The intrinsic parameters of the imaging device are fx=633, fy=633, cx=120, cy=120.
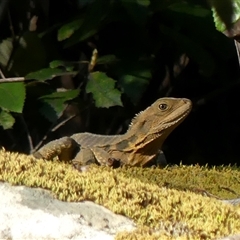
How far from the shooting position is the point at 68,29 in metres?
3.52

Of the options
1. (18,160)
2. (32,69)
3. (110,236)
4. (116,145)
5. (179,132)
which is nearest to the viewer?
(110,236)

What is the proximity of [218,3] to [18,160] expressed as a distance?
120 centimetres

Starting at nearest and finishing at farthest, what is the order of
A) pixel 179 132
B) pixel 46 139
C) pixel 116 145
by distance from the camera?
pixel 116 145 → pixel 46 139 → pixel 179 132

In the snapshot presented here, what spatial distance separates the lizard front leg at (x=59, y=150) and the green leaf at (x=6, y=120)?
21 centimetres

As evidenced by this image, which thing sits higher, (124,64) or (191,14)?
(191,14)

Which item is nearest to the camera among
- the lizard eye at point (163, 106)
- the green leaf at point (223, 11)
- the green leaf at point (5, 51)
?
the green leaf at point (223, 11)

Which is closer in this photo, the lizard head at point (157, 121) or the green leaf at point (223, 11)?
the green leaf at point (223, 11)

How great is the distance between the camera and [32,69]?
146 inches

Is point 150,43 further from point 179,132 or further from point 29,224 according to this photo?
point 29,224

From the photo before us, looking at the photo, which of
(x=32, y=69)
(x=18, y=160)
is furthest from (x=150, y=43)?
(x=18, y=160)

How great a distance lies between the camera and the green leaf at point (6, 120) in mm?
3156

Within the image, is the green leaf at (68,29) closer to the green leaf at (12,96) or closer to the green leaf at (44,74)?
the green leaf at (44,74)

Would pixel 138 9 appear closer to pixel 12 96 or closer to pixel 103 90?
pixel 103 90

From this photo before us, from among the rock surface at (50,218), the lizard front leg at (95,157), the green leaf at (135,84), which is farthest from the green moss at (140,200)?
the green leaf at (135,84)
